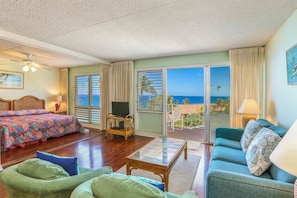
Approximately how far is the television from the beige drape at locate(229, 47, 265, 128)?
2906mm

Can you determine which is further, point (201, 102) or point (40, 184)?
point (201, 102)

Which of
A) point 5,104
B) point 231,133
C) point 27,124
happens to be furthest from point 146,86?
point 5,104

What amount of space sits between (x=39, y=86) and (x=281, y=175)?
7.09m

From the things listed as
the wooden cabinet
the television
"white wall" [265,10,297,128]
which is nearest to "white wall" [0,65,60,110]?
the wooden cabinet

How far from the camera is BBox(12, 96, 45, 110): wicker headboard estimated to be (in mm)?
5314

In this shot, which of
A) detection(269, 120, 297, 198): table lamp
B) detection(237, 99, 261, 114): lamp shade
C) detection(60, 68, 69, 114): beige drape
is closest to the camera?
detection(269, 120, 297, 198): table lamp

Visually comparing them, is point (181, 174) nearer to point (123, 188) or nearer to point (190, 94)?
point (123, 188)

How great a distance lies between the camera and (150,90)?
16.7ft

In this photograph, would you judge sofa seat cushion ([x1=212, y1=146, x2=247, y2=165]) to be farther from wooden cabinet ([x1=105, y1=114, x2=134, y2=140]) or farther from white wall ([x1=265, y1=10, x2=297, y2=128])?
wooden cabinet ([x1=105, y1=114, x2=134, y2=140])

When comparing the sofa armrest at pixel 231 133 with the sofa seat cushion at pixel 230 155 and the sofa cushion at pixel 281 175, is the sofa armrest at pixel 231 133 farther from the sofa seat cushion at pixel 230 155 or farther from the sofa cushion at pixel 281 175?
the sofa cushion at pixel 281 175

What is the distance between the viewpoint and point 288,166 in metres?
0.95

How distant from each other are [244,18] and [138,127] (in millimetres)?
4071

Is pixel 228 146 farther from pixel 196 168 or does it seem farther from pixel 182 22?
pixel 182 22

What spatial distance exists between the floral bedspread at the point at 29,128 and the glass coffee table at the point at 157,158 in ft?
10.1
